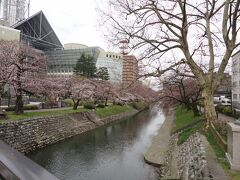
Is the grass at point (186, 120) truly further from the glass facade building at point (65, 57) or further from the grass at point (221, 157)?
the glass facade building at point (65, 57)

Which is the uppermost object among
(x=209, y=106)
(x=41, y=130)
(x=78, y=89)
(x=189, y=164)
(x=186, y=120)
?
(x=78, y=89)

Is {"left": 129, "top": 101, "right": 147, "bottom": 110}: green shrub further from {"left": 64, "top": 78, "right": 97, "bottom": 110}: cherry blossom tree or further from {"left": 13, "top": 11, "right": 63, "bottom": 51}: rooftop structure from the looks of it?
{"left": 13, "top": 11, "right": 63, "bottom": 51}: rooftop structure

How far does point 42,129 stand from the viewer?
18.5 metres

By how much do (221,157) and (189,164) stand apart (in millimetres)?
1571

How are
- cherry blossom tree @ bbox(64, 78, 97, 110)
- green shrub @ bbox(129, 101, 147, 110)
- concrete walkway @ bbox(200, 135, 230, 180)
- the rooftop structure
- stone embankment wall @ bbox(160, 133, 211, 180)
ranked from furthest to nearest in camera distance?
1. the rooftop structure
2. green shrub @ bbox(129, 101, 147, 110)
3. cherry blossom tree @ bbox(64, 78, 97, 110)
4. stone embankment wall @ bbox(160, 133, 211, 180)
5. concrete walkway @ bbox(200, 135, 230, 180)

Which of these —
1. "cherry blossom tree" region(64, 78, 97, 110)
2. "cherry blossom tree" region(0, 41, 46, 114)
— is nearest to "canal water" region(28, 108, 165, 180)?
"cherry blossom tree" region(0, 41, 46, 114)

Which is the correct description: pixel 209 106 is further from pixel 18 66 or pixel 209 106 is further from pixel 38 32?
pixel 38 32

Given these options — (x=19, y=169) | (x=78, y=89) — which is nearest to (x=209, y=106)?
(x=19, y=169)

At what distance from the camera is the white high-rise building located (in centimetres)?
6544

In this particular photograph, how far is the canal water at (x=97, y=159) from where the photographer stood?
11789 mm

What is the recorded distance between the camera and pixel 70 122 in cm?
2408

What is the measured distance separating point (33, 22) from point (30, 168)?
2586 inches

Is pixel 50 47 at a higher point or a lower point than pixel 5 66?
higher

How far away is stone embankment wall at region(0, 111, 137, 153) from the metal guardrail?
12.5 meters
